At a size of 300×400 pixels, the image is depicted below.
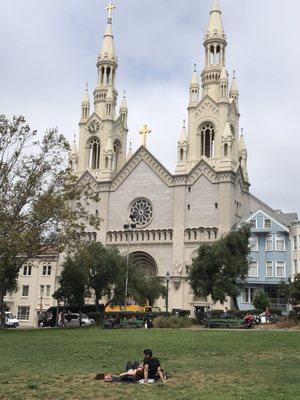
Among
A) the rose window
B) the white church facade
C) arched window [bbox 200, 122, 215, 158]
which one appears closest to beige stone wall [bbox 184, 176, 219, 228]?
the white church facade

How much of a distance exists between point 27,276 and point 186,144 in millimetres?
29856

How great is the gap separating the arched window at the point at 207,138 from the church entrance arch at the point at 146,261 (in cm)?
1680

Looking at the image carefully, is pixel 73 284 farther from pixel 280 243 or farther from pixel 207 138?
pixel 207 138

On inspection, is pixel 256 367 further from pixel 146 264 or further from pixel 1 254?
pixel 146 264

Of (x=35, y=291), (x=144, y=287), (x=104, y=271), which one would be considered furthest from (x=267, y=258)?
(x=35, y=291)

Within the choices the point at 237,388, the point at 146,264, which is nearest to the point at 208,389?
the point at 237,388

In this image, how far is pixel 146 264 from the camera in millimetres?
76938

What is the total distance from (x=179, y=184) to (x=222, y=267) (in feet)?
97.5

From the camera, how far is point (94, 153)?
296 feet

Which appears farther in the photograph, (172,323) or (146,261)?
(146,261)

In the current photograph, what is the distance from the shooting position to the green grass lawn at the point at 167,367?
12891mm

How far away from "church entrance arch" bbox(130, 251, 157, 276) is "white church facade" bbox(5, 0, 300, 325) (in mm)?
138

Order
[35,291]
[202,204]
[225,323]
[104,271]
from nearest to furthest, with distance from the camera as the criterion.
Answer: [225,323] < [104,271] < [202,204] < [35,291]

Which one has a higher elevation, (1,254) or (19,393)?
(1,254)
